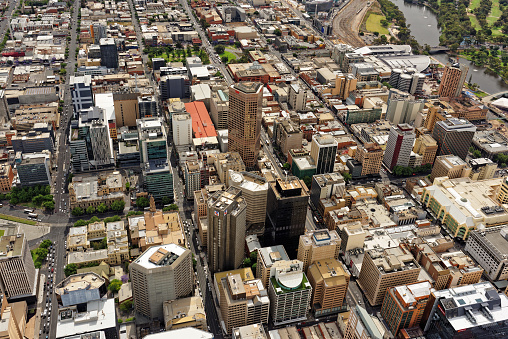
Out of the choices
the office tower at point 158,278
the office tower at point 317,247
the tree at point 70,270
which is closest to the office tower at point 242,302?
the office tower at point 158,278

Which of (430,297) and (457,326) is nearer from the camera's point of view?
(457,326)

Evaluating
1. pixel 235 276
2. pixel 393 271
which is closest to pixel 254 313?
pixel 235 276

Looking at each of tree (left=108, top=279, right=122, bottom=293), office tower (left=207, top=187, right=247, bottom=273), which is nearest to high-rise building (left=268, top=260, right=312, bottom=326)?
office tower (left=207, top=187, right=247, bottom=273)

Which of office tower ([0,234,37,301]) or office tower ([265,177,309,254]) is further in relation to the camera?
office tower ([265,177,309,254])

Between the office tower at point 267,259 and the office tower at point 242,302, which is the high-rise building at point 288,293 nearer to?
the office tower at point 267,259

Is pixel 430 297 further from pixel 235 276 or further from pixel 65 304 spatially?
pixel 65 304

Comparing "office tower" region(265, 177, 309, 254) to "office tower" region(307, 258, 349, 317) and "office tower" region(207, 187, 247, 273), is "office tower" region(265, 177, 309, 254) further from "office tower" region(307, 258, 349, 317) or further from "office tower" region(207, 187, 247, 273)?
"office tower" region(307, 258, 349, 317)
